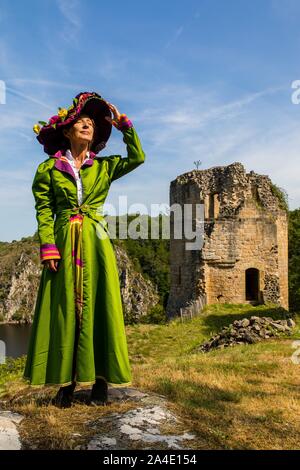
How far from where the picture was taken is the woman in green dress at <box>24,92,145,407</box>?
367 centimetres

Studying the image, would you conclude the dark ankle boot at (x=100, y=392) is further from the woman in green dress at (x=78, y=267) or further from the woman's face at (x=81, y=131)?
the woman's face at (x=81, y=131)

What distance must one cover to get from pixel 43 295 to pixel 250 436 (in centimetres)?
202

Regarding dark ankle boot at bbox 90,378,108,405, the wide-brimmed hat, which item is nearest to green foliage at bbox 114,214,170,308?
the wide-brimmed hat

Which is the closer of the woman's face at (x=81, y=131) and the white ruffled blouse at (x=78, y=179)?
the white ruffled blouse at (x=78, y=179)

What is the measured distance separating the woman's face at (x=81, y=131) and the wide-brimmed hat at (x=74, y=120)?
0.05 m

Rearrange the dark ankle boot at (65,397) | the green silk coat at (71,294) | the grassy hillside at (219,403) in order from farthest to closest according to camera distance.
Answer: the dark ankle boot at (65,397) < the green silk coat at (71,294) < the grassy hillside at (219,403)

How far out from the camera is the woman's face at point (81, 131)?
409cm

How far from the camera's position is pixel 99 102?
13.7ft

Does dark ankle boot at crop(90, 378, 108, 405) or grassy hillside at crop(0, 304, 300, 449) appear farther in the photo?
dark ankle boot at crop(90, 378, 108, 405)

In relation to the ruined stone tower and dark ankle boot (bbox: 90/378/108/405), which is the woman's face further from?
the ruined stone tower

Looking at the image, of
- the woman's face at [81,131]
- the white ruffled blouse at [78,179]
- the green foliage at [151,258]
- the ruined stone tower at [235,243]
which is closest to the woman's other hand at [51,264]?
the white ruffled blouse at [78,179]

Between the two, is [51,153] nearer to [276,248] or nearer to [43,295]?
[43,295]

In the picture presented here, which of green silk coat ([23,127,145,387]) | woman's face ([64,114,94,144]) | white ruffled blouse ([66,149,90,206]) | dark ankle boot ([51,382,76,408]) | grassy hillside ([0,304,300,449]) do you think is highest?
woman's face ([64,114,94,144])

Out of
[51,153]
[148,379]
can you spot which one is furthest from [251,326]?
[51,153]
